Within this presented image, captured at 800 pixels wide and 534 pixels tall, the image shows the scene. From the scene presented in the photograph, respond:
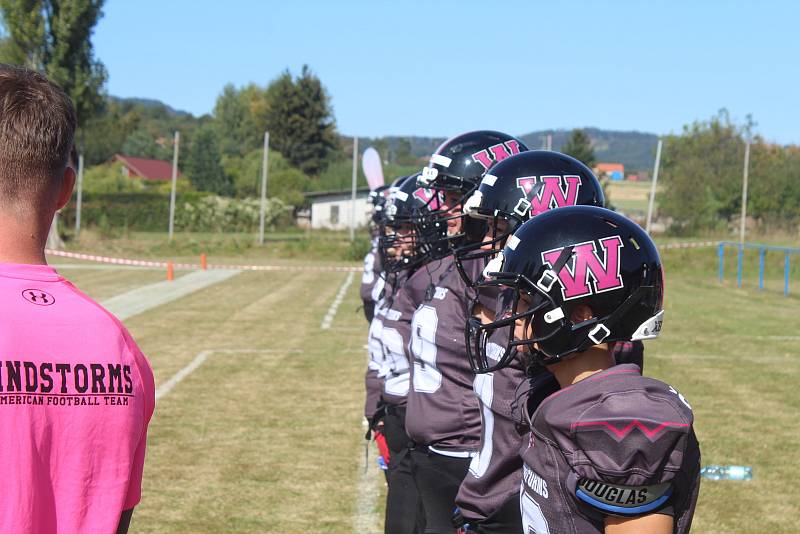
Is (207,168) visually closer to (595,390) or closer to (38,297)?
(595,390)

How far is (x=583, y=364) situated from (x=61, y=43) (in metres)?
43.2

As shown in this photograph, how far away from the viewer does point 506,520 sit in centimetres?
327

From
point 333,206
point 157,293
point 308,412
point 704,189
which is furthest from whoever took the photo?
point 333,206

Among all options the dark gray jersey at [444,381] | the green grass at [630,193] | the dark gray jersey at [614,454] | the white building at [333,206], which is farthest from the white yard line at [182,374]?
the green grass at [630,193]

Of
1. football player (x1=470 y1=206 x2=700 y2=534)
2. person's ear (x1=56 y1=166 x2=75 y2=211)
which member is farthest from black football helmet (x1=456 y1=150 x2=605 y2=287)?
person's ear (x1=56 y1=166 x2=75 y2=211)

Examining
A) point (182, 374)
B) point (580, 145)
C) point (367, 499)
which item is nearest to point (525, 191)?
point (367, 499)

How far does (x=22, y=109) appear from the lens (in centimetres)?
207

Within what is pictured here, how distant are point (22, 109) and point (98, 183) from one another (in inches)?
2663

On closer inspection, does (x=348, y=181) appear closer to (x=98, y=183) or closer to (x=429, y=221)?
(x=98, y=183)

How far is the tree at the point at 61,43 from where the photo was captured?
4153 cm

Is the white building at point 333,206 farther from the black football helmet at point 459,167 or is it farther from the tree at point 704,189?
the black football helmet at point 459,167

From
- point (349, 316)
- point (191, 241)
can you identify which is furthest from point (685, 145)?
point (349, 316)

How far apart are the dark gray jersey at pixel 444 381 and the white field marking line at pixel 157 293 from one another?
13.7 meters

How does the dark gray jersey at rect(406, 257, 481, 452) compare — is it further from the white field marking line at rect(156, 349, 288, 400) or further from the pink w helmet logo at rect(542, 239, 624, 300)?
the white field marking line at rect(156, 349, 288, 400)
